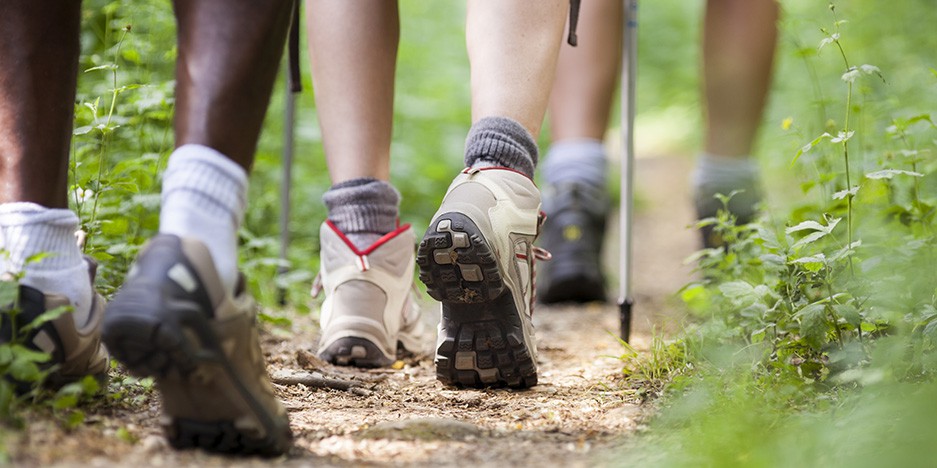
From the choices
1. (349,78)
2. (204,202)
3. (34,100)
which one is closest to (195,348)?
(204,202)

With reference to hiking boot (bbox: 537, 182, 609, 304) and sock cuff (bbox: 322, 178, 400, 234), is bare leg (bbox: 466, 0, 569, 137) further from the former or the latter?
hiking boot (bbox: 537, 182, 609, 304)

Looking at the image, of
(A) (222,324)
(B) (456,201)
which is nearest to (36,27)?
(A) (222,324)

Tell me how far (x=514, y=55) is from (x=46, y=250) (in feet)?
2.78

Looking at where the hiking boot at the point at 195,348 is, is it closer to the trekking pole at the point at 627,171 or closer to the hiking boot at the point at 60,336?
the hiking boot at the point at 60,336

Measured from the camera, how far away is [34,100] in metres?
1.36

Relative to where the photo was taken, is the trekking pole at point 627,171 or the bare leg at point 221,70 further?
the trekking pole at point 627,171

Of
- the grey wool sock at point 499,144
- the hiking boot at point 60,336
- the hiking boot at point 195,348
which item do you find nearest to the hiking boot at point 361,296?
the grey wool sock at point 499,144

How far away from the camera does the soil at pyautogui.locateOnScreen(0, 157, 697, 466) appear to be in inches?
46.3

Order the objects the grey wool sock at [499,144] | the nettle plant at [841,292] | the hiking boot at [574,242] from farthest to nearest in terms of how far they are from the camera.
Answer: the hiking boot at [574,242]
the grey wool sock at [499,144]
the nettle plant at [841,292]

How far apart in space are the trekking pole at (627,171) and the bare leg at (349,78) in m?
→ 0.69

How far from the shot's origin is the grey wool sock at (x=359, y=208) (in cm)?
197

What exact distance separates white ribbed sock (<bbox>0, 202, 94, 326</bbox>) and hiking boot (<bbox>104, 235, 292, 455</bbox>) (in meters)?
0.27

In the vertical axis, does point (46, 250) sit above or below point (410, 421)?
above

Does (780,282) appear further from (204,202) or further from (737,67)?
(737,67)
